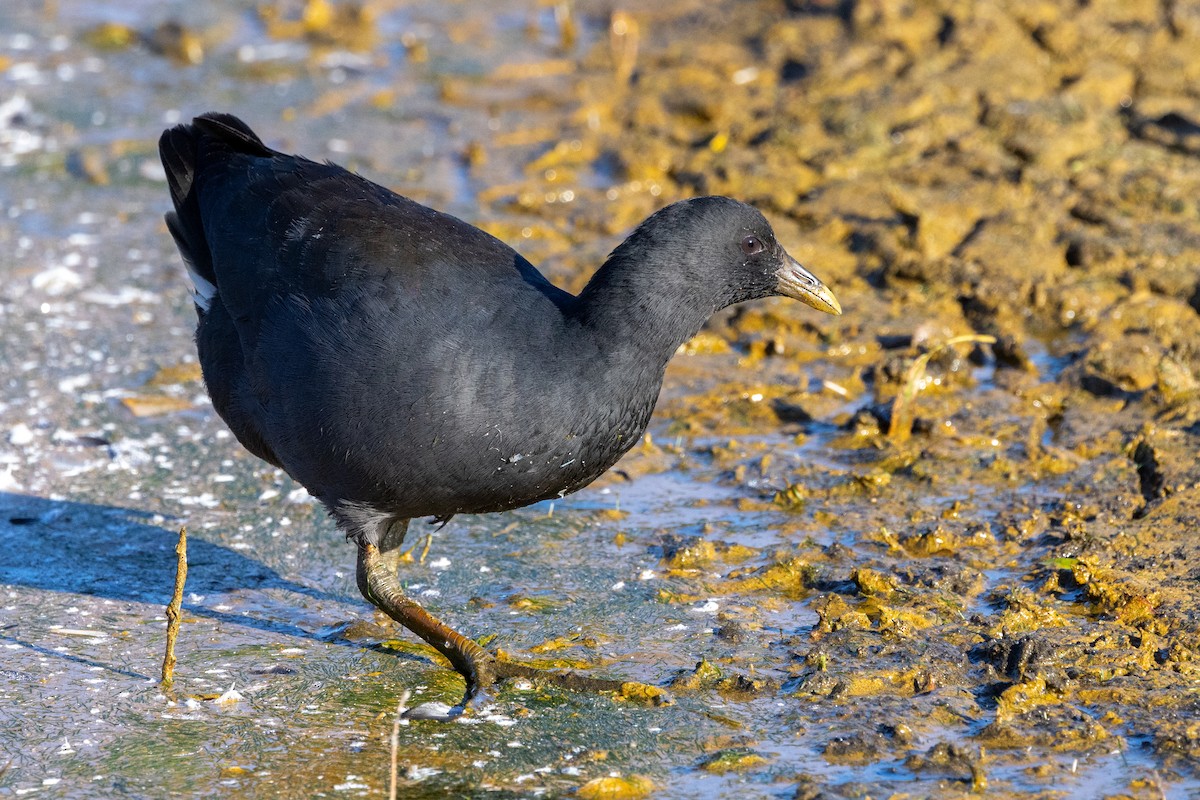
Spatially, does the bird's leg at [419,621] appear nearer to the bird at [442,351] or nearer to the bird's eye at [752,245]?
the bird at [442,351]

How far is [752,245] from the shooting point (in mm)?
4512

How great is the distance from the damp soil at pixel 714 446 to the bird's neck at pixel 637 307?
93cm

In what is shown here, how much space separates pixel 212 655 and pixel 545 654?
3.22 feet

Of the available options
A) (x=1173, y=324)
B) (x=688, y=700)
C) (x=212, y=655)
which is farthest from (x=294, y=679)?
(x=1173, y=324)

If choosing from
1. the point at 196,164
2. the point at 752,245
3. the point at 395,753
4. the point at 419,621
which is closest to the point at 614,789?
the point at 395,753

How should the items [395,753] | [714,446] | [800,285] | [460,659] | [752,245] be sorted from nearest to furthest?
[395,753], [460,659], [752,245], [800,285], [714,446]

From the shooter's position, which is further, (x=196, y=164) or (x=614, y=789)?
(x=196, y=164)

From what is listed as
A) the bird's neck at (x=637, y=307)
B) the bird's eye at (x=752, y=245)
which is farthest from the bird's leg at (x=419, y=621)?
the bird's eye at (x=752, y=245)

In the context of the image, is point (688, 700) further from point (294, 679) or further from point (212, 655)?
point (212, 655)

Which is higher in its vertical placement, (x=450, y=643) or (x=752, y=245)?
(x=752, y=245)

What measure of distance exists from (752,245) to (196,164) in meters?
2.07

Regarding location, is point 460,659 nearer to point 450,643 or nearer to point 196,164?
point 450,643

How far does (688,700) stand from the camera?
4.24 meters

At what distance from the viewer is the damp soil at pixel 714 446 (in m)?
4.05
